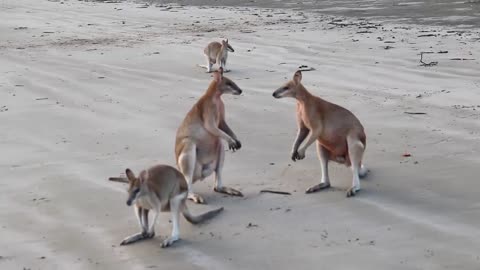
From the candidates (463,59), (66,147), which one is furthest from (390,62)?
(66,147)

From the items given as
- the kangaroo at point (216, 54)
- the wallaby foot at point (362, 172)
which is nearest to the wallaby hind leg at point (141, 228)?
the wallaby foot at point (362, 172)

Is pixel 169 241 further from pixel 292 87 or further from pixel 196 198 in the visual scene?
pixel 292 87

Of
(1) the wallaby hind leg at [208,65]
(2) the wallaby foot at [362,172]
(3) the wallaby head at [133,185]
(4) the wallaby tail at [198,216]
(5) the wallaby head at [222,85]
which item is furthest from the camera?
(1) the wallaby hind leg at [208,65]

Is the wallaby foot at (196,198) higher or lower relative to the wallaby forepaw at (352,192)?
lower

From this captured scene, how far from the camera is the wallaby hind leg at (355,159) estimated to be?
212 inches

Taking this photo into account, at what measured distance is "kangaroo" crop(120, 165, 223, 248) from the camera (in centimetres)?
451

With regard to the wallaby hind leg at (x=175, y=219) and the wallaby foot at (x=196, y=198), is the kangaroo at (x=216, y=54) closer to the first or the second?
the wallaby foot at (x=196, y=198)

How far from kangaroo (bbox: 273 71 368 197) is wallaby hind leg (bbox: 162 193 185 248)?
1068 millimetres

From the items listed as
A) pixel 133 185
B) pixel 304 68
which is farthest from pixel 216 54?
pixel 133 185

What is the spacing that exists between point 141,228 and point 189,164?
2.68 ft

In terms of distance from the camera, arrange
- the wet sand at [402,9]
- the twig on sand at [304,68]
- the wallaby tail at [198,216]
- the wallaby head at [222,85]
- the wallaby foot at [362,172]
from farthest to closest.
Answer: the wet sand at [402,9], the twig on sand at [304,68], the wallaby head at [222,85], the wallaby foot at [362,172], the wallaby tail at [198,216]

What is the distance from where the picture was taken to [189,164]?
550cm

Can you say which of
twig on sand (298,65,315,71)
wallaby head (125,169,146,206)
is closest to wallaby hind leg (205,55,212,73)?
twig on sand (298,65,315,71)

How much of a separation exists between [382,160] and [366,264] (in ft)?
6.25
